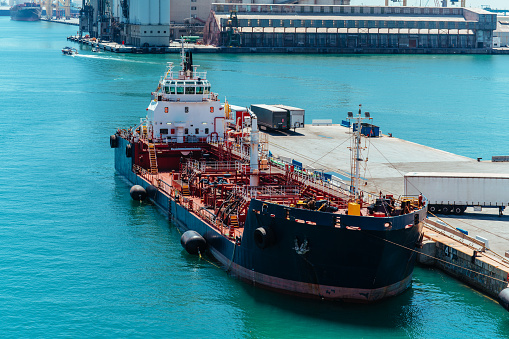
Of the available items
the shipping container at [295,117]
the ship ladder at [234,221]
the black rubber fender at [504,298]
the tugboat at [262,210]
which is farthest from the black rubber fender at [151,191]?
the shipping container at [295,117]

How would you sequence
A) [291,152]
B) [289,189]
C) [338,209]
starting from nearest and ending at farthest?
[338,209]
[289,189]
[291,152]

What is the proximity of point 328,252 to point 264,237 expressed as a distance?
9.94 feet

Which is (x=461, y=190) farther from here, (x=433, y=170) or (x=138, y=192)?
(x=138, y=192)

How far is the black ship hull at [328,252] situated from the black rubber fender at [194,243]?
14.8ft

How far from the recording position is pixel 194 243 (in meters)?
38.3

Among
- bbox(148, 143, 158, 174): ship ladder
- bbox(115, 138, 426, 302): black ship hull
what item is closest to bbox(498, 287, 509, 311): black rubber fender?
bbox(115, 138, 426, 302): black ship hull

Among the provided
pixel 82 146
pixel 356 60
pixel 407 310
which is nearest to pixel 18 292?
pixel 407 310

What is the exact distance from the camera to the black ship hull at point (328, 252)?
99.2 ft

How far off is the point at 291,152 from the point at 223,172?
1790cm

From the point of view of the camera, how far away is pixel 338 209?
33.7 m

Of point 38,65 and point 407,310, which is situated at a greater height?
point 38,65

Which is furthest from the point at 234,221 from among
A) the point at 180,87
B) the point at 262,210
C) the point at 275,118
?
the point at 275,118

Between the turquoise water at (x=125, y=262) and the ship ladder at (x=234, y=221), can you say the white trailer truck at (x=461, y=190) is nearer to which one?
the turquoise water at (x=125, y=262)

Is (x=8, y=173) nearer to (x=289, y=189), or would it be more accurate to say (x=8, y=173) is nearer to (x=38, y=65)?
(x=289, y=189)
